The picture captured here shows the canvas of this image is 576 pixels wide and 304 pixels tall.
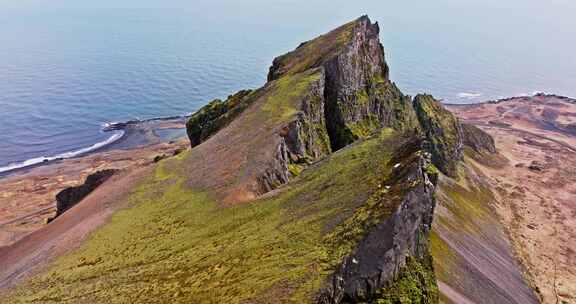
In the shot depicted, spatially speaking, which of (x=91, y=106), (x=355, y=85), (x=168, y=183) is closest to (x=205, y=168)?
(x=168, y=183)

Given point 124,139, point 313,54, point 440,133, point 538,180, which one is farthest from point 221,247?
point 124,139

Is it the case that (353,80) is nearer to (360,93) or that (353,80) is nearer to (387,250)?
(360,93)

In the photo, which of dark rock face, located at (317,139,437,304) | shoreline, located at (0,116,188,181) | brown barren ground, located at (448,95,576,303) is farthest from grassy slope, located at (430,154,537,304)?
shoreline, located at (0,116,188,181)

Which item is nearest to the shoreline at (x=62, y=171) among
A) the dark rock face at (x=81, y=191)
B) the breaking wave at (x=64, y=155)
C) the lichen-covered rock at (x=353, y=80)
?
the breaking wave at (x=64, y=155)

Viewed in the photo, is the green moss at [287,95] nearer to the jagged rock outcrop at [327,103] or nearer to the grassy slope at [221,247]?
the jagged rock outcrop at [327,103]

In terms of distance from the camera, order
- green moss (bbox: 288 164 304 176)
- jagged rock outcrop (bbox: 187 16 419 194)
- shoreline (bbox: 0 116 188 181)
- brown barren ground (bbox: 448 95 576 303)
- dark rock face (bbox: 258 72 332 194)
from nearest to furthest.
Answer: dark rock face (bbox: 258 72 332 194)
green moss (bbox: 288 164 304 176)
jagged rock outcrop (bbox: 187 16 419 194)
brown barren ground (bbox: 448 95 576 303)
shoreline (bbox: 0 116 188 181)

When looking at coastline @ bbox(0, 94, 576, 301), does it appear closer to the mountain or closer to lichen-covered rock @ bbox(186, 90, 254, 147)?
lichen-covered rock @ bbox(186, 90, 254, 147)

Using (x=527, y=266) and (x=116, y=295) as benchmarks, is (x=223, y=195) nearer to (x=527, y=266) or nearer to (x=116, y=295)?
(x=116, y=295)
